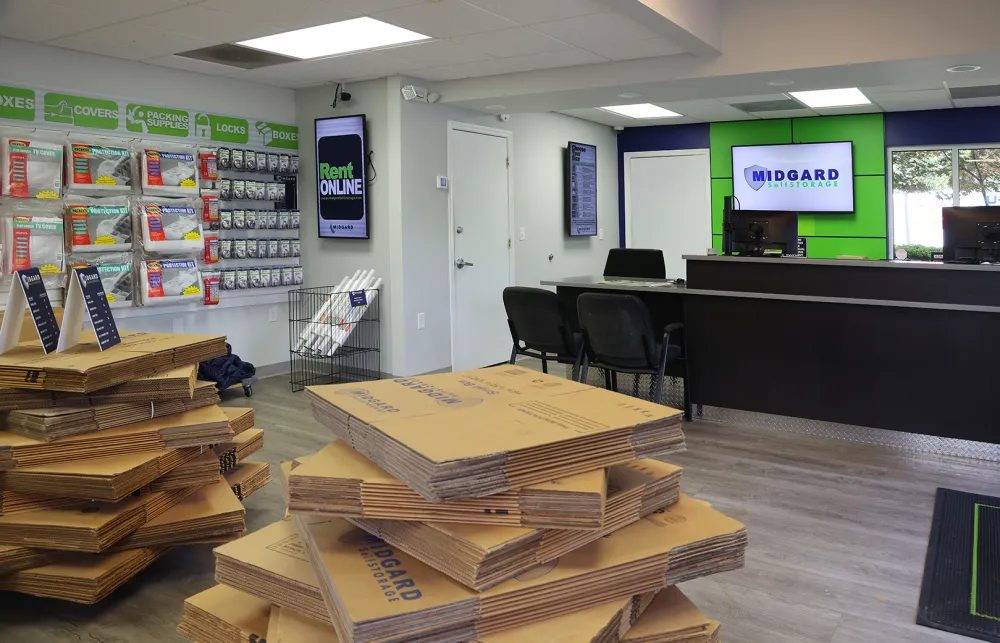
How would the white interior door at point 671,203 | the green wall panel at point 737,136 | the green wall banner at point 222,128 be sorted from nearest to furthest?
1. the green wall banner at point 222,128
2. the green wall panel at point 737,136
3. the white interior door at point 671,203

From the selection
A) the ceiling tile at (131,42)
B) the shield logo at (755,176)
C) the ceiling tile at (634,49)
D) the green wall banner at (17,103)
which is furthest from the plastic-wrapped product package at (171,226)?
the shield logo at (755,176)

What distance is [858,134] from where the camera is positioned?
8.66 meters

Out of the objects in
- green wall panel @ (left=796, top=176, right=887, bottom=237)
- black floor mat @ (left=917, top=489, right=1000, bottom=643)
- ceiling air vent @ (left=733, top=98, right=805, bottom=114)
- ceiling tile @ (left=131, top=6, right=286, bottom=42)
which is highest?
ceiling air vent @ (left=733, top=98, right=805, bottom=114)

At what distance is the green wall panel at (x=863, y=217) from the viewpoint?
28.3 ft

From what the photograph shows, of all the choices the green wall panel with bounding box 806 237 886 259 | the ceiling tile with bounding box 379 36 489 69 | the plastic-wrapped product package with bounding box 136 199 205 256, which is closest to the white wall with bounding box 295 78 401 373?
the ceiling tile with bounding box 379 36 489 69

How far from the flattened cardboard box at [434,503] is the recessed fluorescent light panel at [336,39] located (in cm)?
365

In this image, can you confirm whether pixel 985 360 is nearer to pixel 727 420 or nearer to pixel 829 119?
pixel 727 420

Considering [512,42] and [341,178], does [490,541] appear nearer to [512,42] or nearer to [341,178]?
[512,42]

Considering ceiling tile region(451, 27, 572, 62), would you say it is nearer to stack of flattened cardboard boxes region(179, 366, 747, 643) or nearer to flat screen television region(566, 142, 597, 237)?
flat screen television region(566, 142, 597, 237)

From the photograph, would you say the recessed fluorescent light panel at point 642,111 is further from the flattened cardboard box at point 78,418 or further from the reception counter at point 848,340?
the flattened cardboard box at point 78,418

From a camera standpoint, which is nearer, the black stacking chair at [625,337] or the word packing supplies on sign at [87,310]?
the word packing supplies on sign at [87,310]

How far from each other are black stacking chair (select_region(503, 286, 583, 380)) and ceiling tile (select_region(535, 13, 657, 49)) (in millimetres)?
1619

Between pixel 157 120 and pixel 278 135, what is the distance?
3.66 ft

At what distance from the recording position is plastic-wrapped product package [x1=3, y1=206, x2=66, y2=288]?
4.74 meters
